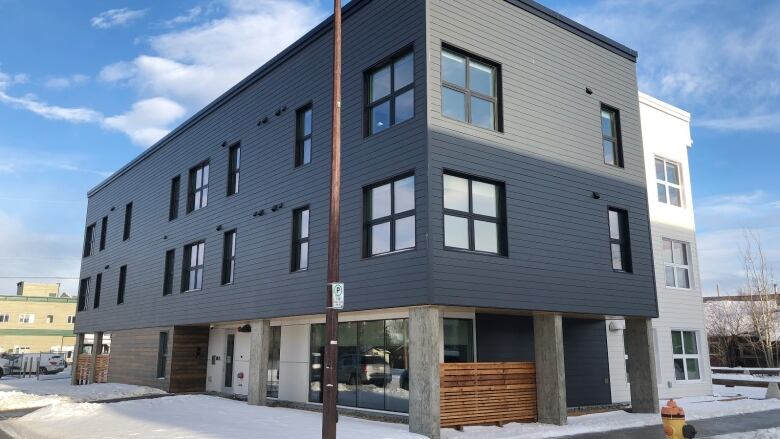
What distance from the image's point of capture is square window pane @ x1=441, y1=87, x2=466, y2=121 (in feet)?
44.3

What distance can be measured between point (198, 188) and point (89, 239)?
14461 mm

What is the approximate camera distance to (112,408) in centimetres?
1681

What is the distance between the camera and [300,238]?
666 inches

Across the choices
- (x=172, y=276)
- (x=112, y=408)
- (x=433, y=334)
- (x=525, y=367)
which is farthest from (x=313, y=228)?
(x=172, y=276)

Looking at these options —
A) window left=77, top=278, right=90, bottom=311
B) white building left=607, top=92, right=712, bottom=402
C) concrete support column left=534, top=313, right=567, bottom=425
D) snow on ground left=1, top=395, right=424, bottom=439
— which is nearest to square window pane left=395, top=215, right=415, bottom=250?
snow on ground left=1, top=395, right=424, bottom=439

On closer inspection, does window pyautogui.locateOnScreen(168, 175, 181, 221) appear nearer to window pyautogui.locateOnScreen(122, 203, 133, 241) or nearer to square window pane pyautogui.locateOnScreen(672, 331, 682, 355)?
window pyautogui.locateOnScreen(122, 203, 133, 241)

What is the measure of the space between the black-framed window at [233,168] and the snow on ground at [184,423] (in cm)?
735

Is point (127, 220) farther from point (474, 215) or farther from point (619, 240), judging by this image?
point (619, 240)

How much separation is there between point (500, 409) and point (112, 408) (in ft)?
36.2

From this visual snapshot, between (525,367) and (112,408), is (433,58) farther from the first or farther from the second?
(112,408)

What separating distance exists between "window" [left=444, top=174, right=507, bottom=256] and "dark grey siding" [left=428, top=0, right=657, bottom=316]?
0.27m

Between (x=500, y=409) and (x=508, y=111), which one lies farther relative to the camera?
(x=508, y=111)

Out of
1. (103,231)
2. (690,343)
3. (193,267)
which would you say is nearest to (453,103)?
(193,267)

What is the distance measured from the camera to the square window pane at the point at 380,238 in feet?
44.7
